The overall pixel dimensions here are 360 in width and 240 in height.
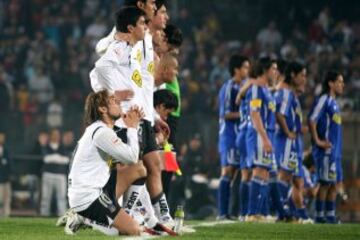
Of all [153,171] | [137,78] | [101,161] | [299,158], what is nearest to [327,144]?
[299,158]

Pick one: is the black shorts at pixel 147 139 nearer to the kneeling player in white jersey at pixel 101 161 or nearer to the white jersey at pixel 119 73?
Result: the white jersey at pixel 119 73

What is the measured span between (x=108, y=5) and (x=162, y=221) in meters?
21.0

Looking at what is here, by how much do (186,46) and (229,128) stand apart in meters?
13.1

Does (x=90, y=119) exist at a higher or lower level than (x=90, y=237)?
higher

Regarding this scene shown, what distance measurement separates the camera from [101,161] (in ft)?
40.2

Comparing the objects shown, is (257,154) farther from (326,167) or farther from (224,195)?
(326,167)

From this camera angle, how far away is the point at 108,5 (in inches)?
1325

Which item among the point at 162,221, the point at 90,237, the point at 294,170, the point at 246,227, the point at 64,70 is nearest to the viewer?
the point at 90,237

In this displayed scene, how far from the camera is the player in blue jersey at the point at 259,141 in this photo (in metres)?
18.0

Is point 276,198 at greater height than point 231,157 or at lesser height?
lesser

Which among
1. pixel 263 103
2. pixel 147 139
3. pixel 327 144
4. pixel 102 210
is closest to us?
pixel 102 210

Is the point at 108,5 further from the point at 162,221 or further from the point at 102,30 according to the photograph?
the point at 162,221

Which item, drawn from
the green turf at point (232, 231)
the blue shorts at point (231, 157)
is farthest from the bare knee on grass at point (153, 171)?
the blue shorts at point (231, 157)

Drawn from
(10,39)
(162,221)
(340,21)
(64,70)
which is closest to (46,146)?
(64,70)
